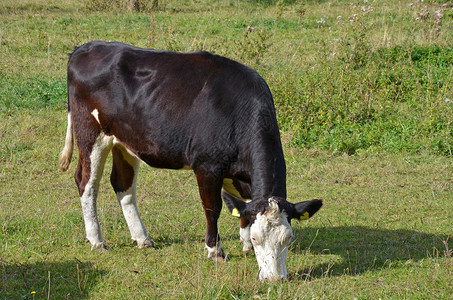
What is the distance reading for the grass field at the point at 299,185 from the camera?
5.46 meters

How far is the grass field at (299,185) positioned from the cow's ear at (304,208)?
24.1 inches

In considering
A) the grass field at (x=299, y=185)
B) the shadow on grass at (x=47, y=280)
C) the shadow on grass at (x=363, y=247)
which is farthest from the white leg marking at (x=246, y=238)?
the shadow on grass at (x=47, y=280)

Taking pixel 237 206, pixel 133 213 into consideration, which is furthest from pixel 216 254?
pixel 133 213

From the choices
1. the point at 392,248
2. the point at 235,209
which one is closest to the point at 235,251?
the point at 235,209

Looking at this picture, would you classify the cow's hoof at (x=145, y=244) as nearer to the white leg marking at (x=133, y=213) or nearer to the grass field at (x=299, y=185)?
the white leg marking at (x=133, y=213)

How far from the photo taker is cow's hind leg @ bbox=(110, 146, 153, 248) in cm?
662

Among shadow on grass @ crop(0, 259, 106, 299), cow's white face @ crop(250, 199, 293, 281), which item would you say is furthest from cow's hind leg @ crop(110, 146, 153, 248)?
cow's white face @ crop(250, 199, 293, 281)

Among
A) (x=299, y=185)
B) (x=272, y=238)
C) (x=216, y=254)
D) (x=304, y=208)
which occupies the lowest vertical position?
(x=299, y=185)

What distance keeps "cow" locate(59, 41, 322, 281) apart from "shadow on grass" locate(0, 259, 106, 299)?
67cm

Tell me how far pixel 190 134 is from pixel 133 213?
4.54ft

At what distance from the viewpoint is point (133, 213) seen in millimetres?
6723

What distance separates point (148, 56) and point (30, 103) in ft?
19.7

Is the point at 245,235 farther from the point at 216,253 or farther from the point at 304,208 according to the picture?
the point at 304,208

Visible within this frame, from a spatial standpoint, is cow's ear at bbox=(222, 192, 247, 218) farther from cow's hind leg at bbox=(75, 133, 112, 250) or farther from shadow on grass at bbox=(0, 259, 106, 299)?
cow's hind leg at bbox=(75, 133, 112, 250)
